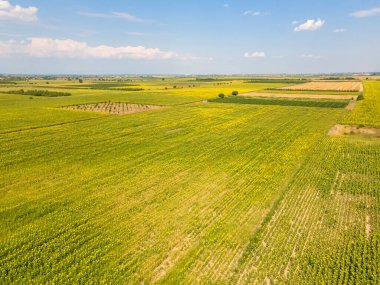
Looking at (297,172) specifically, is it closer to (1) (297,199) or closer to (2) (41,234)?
(1) (297,199)

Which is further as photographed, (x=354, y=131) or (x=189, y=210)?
(x=354, y=131)

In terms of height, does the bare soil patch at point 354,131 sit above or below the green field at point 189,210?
above

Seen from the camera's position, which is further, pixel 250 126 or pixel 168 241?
pixel 250 126

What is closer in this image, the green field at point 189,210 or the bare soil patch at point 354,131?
the green field at point 189,210

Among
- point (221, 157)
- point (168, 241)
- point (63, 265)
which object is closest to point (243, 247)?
point (168, 241)
